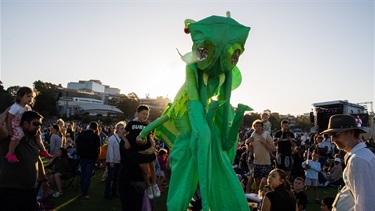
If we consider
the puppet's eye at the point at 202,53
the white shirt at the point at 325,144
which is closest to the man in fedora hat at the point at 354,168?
the puppet's eye at the point at 202,53

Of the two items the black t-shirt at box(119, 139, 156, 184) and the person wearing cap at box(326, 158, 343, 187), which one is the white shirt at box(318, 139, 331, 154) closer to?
the person wearing cap at box(326, 158, 343, 187)

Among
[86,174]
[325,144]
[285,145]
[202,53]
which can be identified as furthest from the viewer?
[325,144]

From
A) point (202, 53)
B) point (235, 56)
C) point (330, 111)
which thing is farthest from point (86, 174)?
point (330, 111)

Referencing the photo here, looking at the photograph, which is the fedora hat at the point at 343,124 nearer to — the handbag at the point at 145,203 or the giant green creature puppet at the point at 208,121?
the giant green creature puppet at the point at 208,121

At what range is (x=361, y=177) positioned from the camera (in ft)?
8.54

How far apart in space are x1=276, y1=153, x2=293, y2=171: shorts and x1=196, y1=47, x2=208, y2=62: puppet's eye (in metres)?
5.98

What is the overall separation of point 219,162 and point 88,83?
166982 mm

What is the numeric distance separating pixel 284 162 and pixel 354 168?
20.7ft

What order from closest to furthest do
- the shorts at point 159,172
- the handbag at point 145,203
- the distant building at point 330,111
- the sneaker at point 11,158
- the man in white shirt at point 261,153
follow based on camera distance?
1. the sneaker at point 11,158
2. the handbag at point 145,203
3. the man in white shirt at point 261,153
4. the shorts at point 159,172
5. the distant building at point 330,111

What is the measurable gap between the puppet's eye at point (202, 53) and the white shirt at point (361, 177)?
5.78ft

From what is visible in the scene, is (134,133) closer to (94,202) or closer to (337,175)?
(94,202)

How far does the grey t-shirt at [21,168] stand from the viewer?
380 cm

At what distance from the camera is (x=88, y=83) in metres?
162

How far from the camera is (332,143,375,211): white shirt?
2.55 meters
